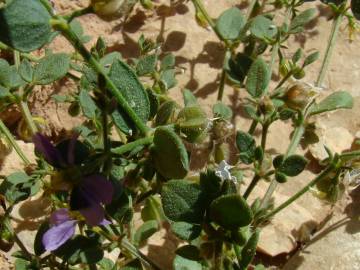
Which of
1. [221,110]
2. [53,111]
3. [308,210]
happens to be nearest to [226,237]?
[221,110]

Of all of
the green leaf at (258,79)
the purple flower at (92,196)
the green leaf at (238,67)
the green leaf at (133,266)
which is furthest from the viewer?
the green leaf at (238,67)

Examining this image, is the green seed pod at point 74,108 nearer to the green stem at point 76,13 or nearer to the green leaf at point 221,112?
the green leaf at point 221,112

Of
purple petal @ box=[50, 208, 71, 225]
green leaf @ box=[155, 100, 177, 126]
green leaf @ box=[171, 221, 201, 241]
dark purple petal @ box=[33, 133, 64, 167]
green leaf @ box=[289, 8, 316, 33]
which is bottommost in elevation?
green leaf @ box=[171, 221, 201, 241]

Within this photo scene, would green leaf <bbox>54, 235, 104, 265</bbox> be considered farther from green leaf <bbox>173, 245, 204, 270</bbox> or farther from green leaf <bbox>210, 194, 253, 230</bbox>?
green leaf <bbox>210, 194, 253, 230</bbox>

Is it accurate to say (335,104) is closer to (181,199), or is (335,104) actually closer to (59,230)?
(181,199)

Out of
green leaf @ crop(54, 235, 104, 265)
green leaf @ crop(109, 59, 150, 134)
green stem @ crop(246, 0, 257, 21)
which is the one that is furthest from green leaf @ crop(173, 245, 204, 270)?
green stem @ crop(246, 0, 257, 21)

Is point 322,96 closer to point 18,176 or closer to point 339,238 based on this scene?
point 339,238

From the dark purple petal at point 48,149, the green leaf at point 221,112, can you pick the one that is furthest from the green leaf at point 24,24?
the green leaf at point 221,112
